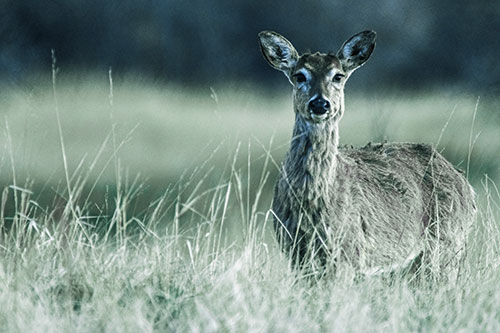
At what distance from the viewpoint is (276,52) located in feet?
21.7

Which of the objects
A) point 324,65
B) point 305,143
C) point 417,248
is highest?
point 324,65

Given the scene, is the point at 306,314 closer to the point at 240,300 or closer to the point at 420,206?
the point at 240,300

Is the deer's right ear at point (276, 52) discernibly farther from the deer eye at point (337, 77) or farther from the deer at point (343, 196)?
the deer eye at point (337, 77)

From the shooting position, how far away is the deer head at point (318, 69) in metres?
6.09

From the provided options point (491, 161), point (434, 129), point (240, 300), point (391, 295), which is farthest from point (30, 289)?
point (434, 129)

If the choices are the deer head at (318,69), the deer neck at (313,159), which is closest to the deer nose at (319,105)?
the deer head at (318,69)

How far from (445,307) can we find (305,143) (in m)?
1.88

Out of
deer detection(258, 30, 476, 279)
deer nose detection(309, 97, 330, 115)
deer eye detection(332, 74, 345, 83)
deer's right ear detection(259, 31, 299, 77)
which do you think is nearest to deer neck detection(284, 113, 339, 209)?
deer detection(258, 30, 476, 279)

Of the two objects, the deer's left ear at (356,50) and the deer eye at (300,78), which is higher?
the deer's left ear at (356,50)

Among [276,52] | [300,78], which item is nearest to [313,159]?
[300,78]

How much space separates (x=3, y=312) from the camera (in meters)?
4.13

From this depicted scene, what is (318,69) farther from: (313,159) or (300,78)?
(313,159)

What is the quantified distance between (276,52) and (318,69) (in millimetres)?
473

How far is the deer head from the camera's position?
6.09m
